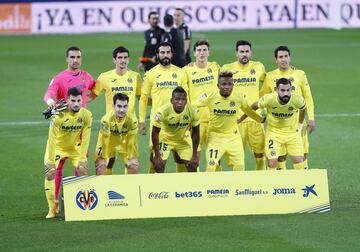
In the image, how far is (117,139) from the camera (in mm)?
15867

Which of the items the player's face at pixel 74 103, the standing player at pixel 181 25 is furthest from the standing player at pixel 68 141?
the standing player at pixel 181 25

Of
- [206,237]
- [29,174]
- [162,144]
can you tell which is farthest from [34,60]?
[206,237]

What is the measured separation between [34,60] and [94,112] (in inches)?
388

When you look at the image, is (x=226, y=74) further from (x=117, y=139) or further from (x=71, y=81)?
(x=71, y=81)

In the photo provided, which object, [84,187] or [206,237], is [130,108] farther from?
[206,237]

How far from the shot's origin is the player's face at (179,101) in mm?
15219

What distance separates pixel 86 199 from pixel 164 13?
91.1ft

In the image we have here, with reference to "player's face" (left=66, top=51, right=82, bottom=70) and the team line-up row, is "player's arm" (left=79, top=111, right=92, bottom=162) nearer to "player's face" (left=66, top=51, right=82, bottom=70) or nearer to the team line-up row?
the team line-up row

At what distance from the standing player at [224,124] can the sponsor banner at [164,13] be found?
25.7 metres

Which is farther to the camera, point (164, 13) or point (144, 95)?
point (164, 13)

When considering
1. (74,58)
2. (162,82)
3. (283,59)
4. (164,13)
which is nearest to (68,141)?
(74,58)

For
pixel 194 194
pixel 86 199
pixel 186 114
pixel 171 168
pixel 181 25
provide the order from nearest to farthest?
pixel 86 199 → pixel 194 194 → pixel 186 114 → pixel 171 168 → pixel 181 25

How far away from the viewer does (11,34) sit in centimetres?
4197

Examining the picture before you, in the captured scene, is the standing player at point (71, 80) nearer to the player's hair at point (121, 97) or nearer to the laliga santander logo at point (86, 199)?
the player's hair at point (121, 97)
